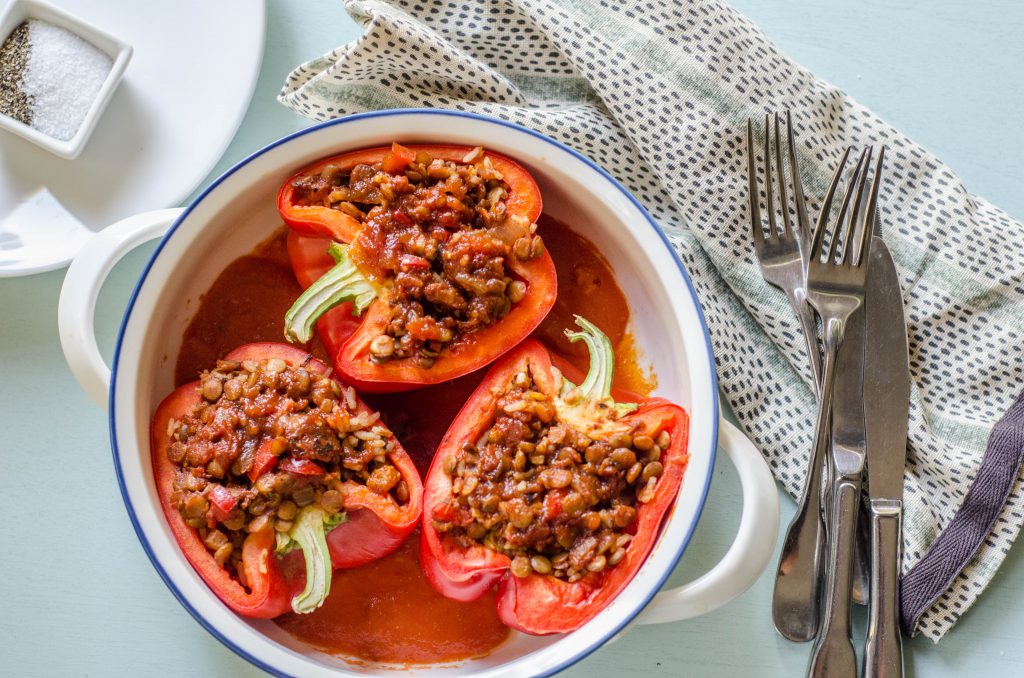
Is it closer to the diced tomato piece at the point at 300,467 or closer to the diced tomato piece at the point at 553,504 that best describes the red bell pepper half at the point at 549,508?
the diced tomato piece at the point at 553,504

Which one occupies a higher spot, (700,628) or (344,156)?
(344,156)

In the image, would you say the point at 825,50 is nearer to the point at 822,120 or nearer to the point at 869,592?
the point at 822,120

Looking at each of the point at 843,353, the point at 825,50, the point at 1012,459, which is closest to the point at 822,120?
the point at 825,50

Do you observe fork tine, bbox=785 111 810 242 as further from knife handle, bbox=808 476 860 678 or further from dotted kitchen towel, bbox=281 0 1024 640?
knife handle, bbox=808 476 860 678

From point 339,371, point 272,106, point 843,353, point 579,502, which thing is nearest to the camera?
point 579,502

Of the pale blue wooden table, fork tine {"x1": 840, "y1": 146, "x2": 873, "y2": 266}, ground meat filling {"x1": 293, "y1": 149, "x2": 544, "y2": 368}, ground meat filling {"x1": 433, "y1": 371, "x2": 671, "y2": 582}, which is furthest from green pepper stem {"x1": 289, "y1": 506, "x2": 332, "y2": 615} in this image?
fork tine {"x1": 840, "y1": 146, "x2": 873, "y2": 266}

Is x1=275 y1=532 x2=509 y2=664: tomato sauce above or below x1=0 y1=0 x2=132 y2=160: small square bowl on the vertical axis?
below

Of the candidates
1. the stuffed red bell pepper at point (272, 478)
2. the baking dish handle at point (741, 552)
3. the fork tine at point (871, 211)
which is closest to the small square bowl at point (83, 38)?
the stuffed red bell pepper at point (272, 478)
